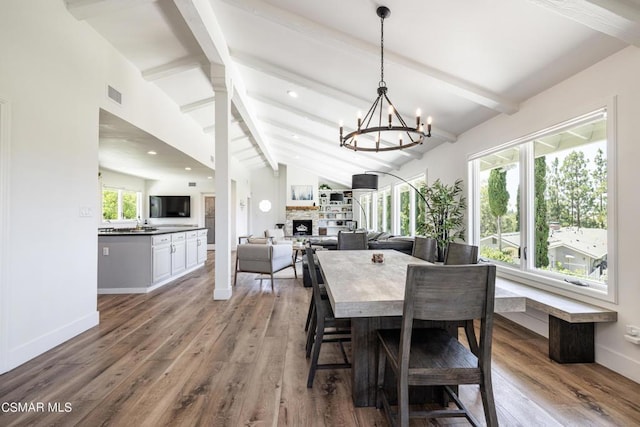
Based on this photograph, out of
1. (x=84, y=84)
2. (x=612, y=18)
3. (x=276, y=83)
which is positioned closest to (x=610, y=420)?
(x=612, y=18)

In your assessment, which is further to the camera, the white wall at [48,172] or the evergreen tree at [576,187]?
the evergreen tree at [576,187]

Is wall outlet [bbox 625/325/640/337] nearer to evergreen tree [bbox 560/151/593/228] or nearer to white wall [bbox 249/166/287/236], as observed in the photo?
evergreen tree [bbox 560/151/593/228]

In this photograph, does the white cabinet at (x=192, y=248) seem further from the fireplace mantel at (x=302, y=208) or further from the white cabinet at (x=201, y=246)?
the fireplace mantel at (x=302, y=208)

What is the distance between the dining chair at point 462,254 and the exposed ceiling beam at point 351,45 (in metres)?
1.65

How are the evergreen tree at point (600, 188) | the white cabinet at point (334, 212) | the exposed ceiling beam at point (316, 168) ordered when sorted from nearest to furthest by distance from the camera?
the evergreen tree at point (600, 188) → the exposed ceiling beam at point (316, 168) → the white cabinet at point (334, 212)

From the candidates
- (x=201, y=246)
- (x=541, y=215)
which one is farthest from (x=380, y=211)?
(x=541, y=215)

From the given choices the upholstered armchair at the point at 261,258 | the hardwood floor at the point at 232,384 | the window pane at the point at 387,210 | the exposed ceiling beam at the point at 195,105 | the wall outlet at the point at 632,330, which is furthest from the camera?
the window pane at the point at 387,210

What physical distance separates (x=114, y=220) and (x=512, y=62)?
8.90 metres

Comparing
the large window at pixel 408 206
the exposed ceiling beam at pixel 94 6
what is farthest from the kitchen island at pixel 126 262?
the large window at pixel 408 206

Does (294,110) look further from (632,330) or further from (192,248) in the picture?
(632,330)

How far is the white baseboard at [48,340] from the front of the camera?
2.22 metres

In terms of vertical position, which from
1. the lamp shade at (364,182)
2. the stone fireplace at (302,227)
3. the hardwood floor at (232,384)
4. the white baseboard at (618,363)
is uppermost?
the lamp shade at (364,182)

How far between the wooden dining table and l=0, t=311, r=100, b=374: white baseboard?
94.0 inches

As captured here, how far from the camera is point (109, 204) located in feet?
25.5
